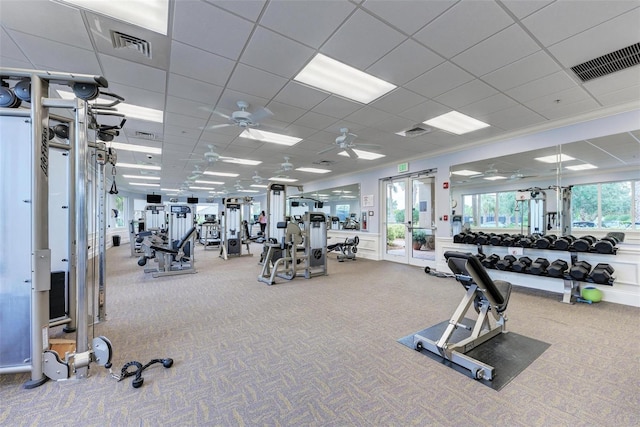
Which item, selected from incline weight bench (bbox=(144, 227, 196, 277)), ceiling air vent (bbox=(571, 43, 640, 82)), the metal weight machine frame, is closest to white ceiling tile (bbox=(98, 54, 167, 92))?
the metal weight machine frame

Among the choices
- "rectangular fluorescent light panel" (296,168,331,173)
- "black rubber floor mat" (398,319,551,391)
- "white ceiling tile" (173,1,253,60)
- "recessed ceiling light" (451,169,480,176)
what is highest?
"white ceiling tile" (173,1,253,60)

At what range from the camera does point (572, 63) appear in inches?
108

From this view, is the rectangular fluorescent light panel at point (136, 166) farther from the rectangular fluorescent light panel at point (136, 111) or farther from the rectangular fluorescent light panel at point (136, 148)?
the rectangular fluorescent light panel at point (136, 111)

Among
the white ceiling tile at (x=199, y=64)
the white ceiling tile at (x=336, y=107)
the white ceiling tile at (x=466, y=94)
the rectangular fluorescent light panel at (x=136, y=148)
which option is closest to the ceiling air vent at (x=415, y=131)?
the white ceiling tile at (x=466, y=94)

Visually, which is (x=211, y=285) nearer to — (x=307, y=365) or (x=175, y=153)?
(x=307, y=365)

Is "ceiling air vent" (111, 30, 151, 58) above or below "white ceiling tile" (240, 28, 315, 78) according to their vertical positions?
above

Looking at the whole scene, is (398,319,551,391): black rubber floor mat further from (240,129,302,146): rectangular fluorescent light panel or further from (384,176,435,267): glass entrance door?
(240,129,302,146): rectangular fluorescent light panel

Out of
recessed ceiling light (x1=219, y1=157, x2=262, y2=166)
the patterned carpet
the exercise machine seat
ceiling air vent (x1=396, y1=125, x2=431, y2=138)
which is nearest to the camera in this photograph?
the patterned carpet

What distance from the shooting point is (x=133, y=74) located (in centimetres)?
302

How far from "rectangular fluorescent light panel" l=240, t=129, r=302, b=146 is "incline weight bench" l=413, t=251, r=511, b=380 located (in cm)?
398

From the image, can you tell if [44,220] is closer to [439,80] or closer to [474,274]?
[474,274]

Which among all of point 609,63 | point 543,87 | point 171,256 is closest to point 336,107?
point 543,87

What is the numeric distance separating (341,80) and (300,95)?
0.61 metres

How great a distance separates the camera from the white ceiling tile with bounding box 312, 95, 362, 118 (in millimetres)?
3639
